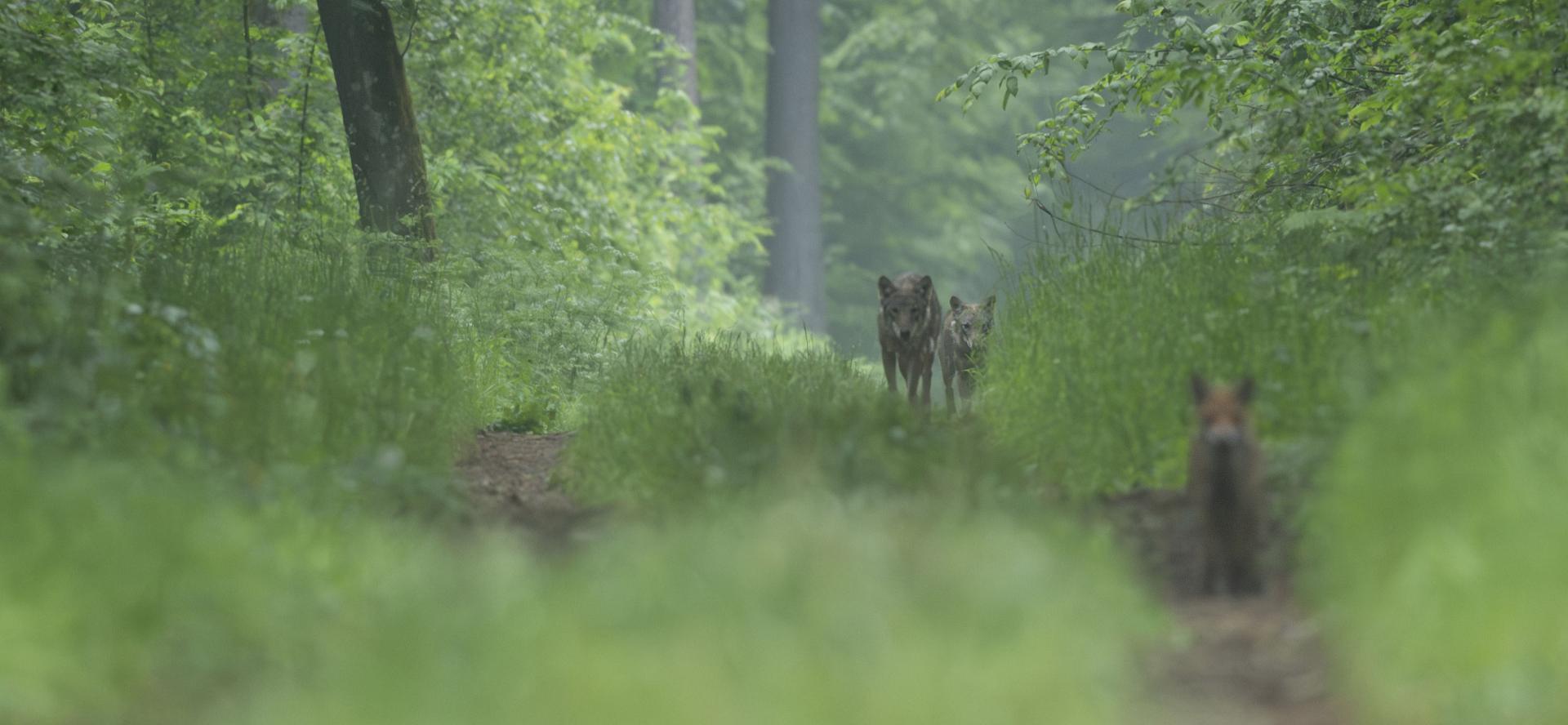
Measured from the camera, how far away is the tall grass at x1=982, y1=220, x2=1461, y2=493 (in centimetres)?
745

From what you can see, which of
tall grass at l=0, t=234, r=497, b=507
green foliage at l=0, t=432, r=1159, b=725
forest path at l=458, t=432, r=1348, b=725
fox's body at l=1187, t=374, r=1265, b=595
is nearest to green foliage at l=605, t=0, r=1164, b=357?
tall grass at l=0, t=234, r=497, b=507

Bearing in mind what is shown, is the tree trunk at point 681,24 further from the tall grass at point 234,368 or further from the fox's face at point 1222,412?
the fox's face at point 1222,412

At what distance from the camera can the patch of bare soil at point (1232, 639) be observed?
4.44 m

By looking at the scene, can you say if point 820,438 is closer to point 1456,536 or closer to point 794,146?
point 1456,536

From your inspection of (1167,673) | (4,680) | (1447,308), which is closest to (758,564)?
(1167,673)

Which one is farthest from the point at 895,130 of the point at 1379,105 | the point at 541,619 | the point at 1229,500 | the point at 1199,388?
the point at 541,619

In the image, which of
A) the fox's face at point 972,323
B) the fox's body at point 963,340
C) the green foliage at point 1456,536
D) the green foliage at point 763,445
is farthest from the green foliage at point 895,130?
the green foliage at point 1456,536

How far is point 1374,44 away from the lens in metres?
11.5

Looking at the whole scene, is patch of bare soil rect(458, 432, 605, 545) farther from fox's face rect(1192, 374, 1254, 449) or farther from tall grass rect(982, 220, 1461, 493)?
fox's face rect(1192, 374, 1254, 449)

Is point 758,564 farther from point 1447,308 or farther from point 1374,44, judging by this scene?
point 1374,44

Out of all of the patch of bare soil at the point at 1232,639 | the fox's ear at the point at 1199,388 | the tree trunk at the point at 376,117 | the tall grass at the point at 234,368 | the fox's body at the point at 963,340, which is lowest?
the patch of bare soil at the point at 1232,639

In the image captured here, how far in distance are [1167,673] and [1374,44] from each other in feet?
27.4

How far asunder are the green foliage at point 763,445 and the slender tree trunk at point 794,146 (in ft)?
85.5

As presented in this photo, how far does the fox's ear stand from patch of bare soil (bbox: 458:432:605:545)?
9.31 feet
